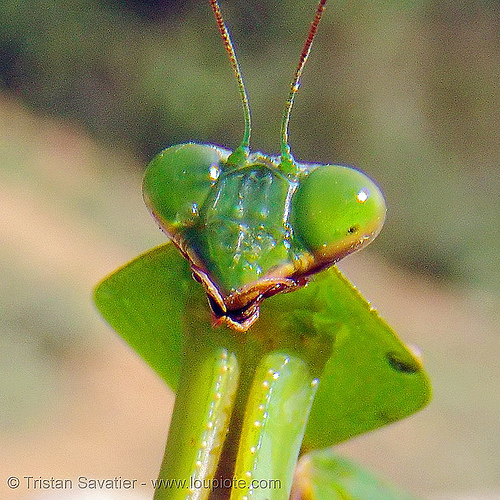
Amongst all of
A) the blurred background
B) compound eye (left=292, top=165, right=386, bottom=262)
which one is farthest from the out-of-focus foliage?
compound eye (left=292, top=165, right=386, bottom=262)

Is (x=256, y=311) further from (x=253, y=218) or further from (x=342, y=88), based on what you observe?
(x=342, y=88)

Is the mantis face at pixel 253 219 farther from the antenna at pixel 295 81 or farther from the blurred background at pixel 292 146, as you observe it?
the blurred background at pixel 292 146

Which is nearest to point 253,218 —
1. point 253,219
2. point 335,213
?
Result: point 253,219

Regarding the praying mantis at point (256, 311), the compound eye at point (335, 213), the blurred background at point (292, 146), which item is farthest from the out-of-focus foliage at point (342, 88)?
the compound eye at point (335, 213)

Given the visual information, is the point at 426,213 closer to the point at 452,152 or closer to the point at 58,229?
the point at 452,152

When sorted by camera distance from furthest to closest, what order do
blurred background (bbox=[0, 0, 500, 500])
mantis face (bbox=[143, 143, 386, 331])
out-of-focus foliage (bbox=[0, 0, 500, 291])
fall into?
1. out-of-focus foliage (bbox=[0, 0, 500, 291])
2. blurred background (bbox=[0, 0, 500, 500])
3. mantis face (bbox=[143, 143, 386, 331])

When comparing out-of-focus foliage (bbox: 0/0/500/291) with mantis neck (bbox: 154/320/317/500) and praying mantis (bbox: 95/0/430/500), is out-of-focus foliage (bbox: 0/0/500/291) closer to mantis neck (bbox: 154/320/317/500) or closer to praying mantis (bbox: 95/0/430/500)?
praying mantis (bbox: 95/0/430/500)

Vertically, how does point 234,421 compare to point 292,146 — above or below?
below
